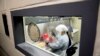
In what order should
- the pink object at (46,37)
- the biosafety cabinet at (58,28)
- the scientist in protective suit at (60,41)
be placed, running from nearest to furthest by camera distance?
the biosafety cabinet at (58,28), the scientist in protective suit at (60,41), the pink object at (46,37)

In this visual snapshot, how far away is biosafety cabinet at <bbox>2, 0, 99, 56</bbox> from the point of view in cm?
50

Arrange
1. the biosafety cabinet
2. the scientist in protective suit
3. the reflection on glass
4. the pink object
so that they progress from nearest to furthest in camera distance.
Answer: the biosafety cabinet
the reflection on glass
the scientist in protective suit
the pink object

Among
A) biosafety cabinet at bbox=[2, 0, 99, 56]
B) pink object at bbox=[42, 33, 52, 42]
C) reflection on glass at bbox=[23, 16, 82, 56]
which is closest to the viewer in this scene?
biosafety cabinet at bbox=[2, 0, 99, 56]

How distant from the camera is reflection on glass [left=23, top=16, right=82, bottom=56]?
84 centimetres

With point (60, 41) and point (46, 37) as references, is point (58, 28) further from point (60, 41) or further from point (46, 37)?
point (46, 37)

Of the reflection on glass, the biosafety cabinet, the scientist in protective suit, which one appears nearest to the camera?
the biosafety cabinet

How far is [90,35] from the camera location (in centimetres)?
50

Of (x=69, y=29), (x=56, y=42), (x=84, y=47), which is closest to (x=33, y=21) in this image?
(x=56, y=42)

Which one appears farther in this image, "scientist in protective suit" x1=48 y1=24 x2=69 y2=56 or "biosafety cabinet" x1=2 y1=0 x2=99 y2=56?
"scientist in protective suit" x1=48 y1=24 x2=69 y2=56

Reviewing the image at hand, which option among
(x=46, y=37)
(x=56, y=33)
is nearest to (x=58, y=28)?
(x=56, y=33)

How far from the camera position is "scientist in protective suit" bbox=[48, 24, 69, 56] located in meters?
0.95

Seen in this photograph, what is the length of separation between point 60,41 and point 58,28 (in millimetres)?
144

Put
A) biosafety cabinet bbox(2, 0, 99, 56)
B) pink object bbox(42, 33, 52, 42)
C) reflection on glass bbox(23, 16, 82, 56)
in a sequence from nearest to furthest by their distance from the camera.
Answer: biosafety cabinet bbox(2, 0, 99, 56), reflection on glass bbox(23, 16, 82, 56), pink object bbox(42, 33, 52, 42)

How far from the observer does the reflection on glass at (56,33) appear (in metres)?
0.84
